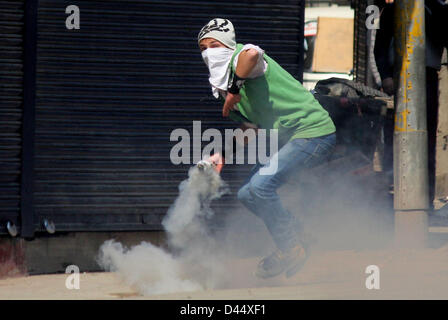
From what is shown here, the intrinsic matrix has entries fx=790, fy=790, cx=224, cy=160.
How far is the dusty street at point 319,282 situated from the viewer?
536 cm

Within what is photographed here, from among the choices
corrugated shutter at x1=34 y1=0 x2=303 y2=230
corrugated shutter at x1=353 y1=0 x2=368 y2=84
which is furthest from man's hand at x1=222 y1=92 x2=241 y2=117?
corrugated shutter at x1=353 y1=0 x2=368 y2=84

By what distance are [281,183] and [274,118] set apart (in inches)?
19.2

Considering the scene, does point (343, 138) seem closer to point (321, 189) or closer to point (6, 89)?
point (321, 189)

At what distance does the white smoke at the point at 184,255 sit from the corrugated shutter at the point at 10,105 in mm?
1215

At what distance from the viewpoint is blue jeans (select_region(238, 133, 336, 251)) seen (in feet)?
19.1

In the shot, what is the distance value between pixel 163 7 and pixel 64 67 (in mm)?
1192

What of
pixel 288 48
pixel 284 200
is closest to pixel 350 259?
pixel 284 200

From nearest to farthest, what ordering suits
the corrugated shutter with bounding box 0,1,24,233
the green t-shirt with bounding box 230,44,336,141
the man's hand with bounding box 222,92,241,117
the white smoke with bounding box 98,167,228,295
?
the man's hand with bounding box 222,92,241,117
the green t-shirt with bounding box 230,44,336,141
the white smoke with bounding box 98,167,228,295
the corrugated shutter with bounding box 0,1,24,233

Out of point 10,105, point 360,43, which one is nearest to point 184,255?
point 10,105

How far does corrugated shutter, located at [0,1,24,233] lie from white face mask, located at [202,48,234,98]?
2995 mm

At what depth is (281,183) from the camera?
19.3 ft

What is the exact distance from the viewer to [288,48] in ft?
27.5

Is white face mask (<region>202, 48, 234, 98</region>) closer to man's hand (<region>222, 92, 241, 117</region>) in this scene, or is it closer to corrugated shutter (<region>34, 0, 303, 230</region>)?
man's hand (<region>222, 92, 241, 117</region>)

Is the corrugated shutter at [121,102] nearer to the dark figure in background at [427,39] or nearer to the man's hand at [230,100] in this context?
the dark figure in background at [427,39]
